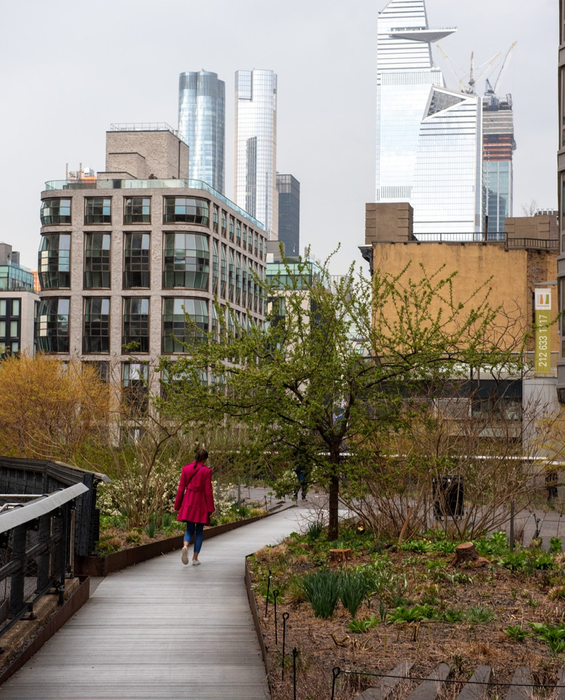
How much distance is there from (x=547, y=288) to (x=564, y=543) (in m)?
27.4

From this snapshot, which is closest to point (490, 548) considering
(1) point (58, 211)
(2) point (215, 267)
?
(2) point (215, 267)

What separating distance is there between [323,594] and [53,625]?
2.37 m

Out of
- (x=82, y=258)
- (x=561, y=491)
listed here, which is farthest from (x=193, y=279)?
(x=561, y=491)

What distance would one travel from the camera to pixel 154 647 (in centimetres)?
878

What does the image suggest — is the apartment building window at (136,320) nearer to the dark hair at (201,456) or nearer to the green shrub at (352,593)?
the dark hair at (201,456)

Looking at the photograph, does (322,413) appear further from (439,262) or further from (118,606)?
(439,262)

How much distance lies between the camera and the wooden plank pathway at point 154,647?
7.30 metres

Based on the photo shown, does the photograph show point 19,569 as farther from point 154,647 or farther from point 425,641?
point 425,641

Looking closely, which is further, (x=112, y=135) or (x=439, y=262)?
(x=112, y=135)

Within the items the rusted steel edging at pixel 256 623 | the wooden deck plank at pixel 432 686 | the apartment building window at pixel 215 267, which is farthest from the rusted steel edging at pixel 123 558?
the apartment building window at pixel 215 267

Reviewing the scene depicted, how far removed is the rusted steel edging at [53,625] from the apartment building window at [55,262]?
73211 mm

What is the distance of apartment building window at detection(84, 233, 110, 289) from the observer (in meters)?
82.1

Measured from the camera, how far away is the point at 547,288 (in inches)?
1791

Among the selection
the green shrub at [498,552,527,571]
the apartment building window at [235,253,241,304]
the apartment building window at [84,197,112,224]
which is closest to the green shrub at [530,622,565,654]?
the green shrub at [498,552,527,571]
